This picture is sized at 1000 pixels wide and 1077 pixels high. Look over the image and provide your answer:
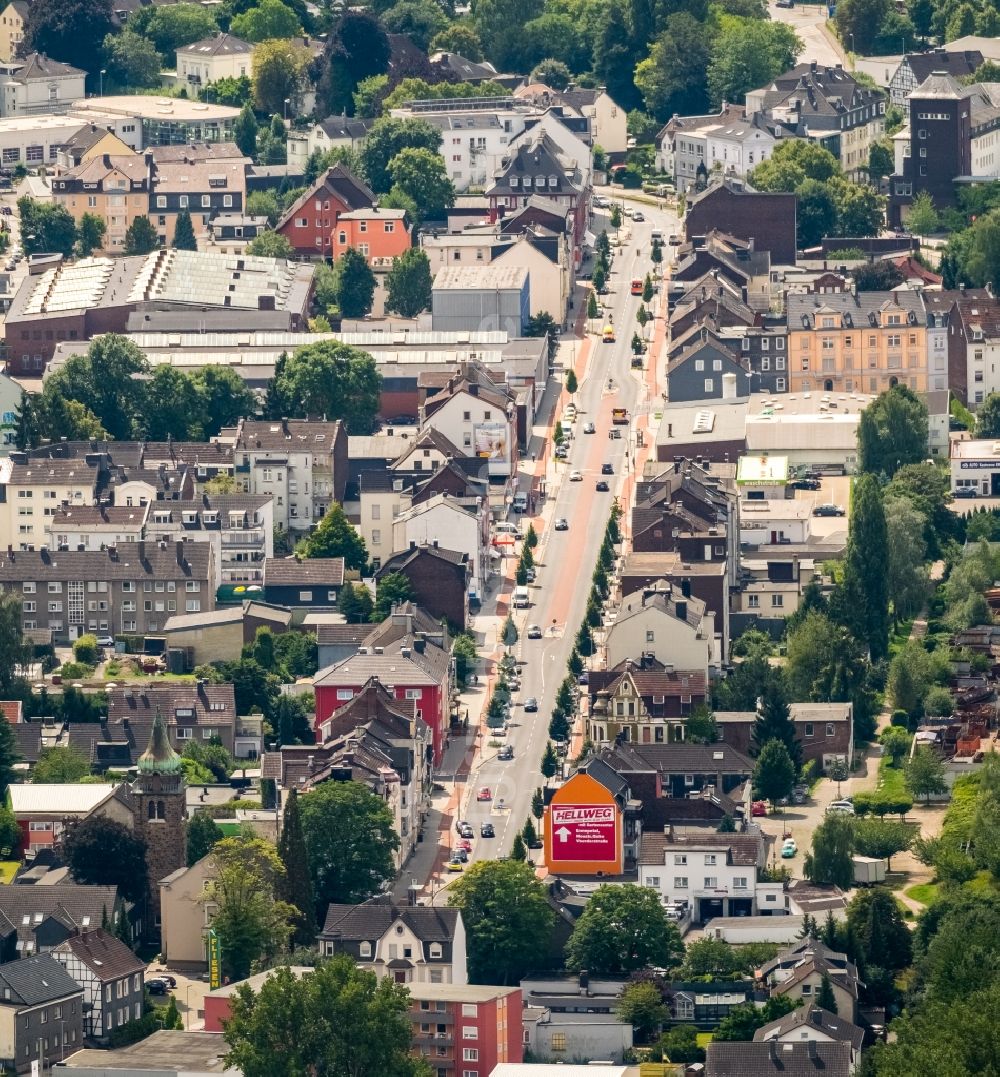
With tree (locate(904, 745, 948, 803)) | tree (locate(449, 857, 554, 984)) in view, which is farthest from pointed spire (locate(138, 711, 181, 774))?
tree (locate(904, 745, 948, 803))

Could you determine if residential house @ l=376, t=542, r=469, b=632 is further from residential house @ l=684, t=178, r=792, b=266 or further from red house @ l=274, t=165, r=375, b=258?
red house @ l=274, t=165, r=375, b=258

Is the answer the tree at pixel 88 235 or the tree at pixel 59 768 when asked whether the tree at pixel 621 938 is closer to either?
the tree at pixel 59 768

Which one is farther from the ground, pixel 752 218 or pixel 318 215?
pixel 318 215

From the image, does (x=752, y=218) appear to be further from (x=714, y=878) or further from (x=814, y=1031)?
(x=814, y=1031)

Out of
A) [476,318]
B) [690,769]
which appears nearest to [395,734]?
[690,769]

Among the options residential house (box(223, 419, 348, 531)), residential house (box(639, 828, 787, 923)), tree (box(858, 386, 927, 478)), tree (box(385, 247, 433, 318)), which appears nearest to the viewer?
residential house (box(639, 828, 787, 923))

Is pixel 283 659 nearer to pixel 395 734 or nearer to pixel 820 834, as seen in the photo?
pixel 395 734

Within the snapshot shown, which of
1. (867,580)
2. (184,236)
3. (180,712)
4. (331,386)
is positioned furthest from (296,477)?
(184,236)
